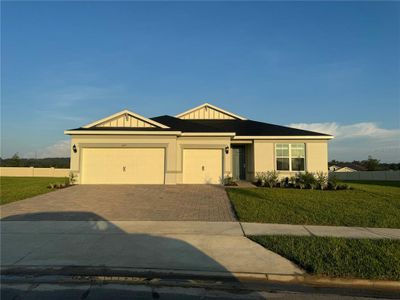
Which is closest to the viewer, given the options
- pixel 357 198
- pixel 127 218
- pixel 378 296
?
pixel 378 296

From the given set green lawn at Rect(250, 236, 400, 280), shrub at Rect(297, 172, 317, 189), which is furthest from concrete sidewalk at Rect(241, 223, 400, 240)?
shrub at Rect(297, 172, 317, 189)

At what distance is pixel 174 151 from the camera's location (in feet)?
62.5

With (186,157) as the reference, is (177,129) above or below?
above

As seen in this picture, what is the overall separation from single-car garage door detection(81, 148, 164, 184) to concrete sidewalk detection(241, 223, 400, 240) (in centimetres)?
1096

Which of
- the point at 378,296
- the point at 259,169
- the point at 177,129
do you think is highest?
the point at 177,129

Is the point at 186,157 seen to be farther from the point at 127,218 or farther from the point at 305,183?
the point at 127,218

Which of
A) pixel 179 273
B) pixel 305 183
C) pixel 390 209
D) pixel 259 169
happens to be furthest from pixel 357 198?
pixel 179 273

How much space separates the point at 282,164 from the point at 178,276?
16.8m

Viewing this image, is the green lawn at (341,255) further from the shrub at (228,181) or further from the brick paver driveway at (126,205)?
the shrub at (228,181)

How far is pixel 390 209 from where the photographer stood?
11617 millimetres

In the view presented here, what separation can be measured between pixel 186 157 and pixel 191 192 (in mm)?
4498

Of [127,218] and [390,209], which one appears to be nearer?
[127,218]

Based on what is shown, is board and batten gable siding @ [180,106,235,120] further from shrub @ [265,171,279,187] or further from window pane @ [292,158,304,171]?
shrub @ [265,171,279,187]

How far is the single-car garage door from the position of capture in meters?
18.9
